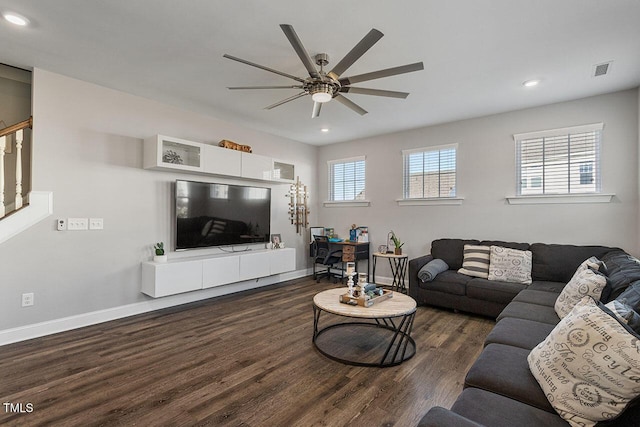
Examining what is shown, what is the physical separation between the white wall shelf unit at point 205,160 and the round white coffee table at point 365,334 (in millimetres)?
2420

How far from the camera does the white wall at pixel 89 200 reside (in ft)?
10.2

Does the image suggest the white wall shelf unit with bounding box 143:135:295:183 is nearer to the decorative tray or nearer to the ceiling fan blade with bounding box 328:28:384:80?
the ceiling fan blade with bounding box 328:28:384:80

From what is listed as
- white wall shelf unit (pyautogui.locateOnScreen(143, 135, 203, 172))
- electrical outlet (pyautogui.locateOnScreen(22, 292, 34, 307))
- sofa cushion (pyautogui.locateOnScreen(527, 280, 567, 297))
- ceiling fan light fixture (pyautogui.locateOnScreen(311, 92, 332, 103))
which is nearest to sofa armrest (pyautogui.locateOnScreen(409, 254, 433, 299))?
sofa cushion (pyautogui.locateOnScreen(527, 280, 567, 297))

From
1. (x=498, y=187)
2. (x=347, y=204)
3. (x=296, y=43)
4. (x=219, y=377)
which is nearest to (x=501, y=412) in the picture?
(x=219, y=377)

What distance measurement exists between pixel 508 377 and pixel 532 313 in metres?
1.30

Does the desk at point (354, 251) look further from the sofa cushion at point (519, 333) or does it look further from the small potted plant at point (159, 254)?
the sofa cushion at point (519, 333)

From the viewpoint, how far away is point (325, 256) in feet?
19.0

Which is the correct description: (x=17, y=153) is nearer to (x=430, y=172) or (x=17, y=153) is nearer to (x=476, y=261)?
(x=430, y=172)

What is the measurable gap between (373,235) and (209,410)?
4.12 metres

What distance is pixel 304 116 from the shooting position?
14.7ft

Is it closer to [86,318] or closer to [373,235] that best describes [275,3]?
[86,318]

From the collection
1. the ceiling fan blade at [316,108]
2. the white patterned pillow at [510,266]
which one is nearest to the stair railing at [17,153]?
the ceiling fan blade at [316,108]

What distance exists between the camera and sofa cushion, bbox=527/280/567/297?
3.29 m

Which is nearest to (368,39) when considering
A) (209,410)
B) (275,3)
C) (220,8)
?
(275,3)
